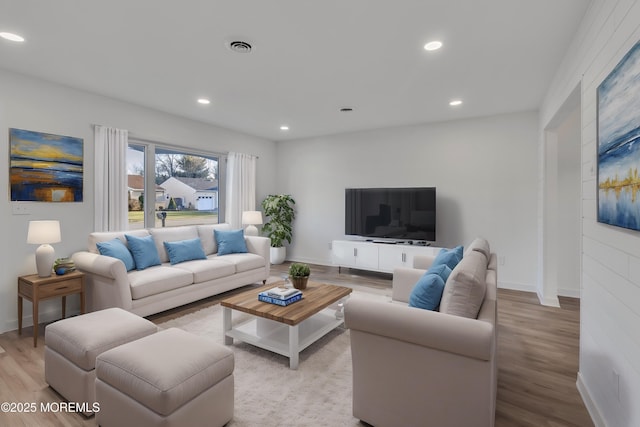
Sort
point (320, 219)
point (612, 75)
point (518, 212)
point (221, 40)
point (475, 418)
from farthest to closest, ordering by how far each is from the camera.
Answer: point (320, 219) → point (518, 212) → point (221, 40) → point (612, 75) → point (475, 418)

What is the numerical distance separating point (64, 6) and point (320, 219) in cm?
472

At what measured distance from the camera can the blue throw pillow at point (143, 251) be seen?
143 inches

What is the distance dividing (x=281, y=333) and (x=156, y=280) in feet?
5.02

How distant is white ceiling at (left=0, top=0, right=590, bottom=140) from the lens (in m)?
2.15

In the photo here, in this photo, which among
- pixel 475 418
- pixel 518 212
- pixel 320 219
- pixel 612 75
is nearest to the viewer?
pixel 475 418

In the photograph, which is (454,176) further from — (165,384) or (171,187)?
(165,384)

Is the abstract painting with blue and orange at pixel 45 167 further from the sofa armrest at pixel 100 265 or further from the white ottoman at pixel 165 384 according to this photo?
the white ottoman at pixel 165 384

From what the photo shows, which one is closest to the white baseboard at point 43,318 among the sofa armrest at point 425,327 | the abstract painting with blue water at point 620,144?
the sofa armrest at point 425,327

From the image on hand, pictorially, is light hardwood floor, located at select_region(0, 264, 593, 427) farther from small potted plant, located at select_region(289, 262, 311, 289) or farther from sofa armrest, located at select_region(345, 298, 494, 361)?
small potted plant, located at select_region(289, 262, 311, 289)

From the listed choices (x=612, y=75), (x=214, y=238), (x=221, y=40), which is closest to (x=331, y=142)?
(x=214, y=238)

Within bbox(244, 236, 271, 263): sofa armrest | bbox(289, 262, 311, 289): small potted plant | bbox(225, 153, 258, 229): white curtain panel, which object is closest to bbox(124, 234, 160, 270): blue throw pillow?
bbox(244, 236, 271, 263): sofa armrest

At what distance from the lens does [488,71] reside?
3.11 meters

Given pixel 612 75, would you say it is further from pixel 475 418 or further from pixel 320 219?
pixel 320 219

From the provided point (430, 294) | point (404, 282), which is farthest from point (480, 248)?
point (430, 294)
